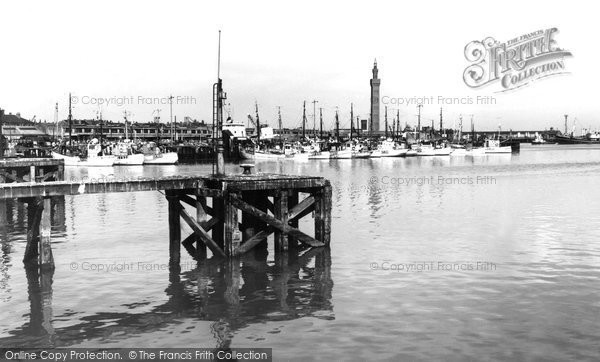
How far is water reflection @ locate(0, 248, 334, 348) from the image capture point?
1280 centimetres

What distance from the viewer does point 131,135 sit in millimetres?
173750

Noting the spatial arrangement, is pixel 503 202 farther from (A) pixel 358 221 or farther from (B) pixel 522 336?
(B) pixel 522 336

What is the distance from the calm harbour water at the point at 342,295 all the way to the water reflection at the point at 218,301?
2.0 inches

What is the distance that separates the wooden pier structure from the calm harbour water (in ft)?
2.17

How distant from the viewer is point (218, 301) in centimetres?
1516

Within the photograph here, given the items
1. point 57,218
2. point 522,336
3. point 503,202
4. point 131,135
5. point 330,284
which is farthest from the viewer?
point 131,135

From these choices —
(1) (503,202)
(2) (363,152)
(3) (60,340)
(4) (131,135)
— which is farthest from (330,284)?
(4) (131,135)

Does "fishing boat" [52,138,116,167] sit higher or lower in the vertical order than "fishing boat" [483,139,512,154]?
lower

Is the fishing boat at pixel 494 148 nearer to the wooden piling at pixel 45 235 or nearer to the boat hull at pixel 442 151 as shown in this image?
the boat hull at pixel 442 151

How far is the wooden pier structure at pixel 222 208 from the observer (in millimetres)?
17641

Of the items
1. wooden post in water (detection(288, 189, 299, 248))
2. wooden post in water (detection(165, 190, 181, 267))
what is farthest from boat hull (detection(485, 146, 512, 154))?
wooden post in water (detection(165, 190, 181, 267))

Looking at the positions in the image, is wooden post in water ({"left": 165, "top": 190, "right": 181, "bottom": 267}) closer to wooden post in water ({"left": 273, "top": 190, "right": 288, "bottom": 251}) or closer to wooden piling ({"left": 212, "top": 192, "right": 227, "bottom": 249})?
wooden piling ({"left": 212, "top": 192, "right": 227, "bottom": 249})

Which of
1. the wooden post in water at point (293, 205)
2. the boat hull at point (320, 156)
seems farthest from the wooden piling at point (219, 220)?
the boat hull at point (320, 156)

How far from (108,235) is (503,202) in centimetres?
2514
